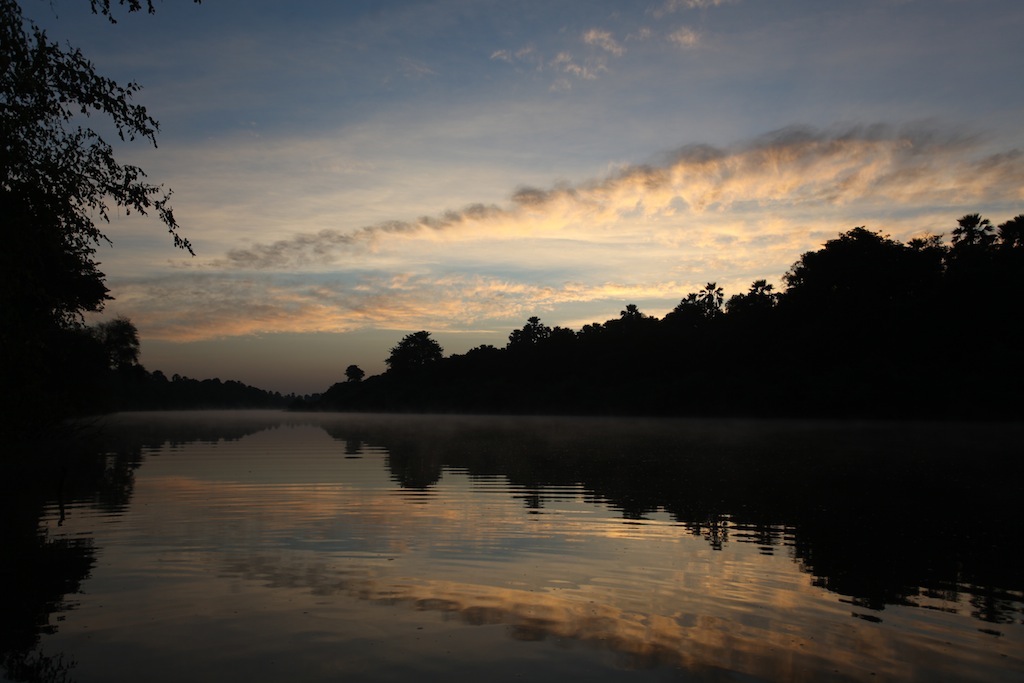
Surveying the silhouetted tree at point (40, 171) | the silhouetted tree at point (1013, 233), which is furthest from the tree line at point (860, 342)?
the silhouetted tree at point (40, 171)

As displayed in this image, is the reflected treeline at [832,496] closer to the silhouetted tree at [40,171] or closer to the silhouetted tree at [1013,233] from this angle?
the silhouetted tree at [40,171]

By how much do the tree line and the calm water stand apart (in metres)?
70.2

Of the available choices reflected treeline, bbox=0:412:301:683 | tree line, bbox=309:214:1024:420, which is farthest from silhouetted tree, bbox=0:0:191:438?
tree line, bbox=309:214:1024:420

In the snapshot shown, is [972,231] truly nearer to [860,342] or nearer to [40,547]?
[860,342]

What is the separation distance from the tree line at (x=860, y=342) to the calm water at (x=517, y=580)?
230 ft

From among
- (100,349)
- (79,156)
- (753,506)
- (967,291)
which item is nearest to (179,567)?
(79,156)

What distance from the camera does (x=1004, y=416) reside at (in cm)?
8900

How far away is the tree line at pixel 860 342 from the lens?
9369 centimetres

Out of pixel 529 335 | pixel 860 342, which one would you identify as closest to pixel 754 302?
pixel 860 342

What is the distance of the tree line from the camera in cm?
9369

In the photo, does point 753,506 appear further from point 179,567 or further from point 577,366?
point 577,366

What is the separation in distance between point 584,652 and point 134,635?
7086 millimetres

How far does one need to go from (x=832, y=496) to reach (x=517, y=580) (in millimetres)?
17298

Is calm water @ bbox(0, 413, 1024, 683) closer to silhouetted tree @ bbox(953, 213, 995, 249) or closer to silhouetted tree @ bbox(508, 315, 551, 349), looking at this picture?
silhouetted tree @ bbox(953, 213, 995, 249)
